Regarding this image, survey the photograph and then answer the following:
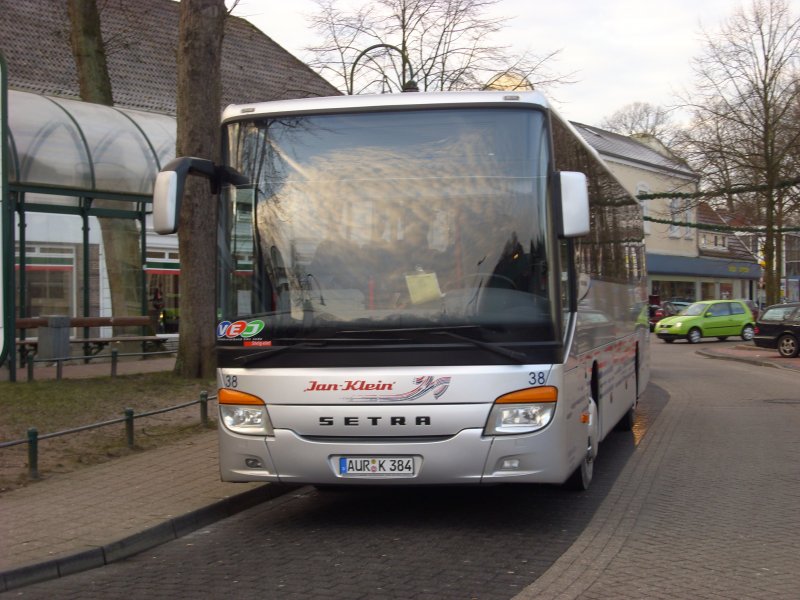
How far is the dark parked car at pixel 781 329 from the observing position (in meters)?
28.2

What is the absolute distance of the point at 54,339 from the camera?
17844 mm

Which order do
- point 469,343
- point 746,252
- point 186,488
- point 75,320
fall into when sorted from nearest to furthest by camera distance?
point 469,343 → point 186,488 → point 75,320 → point 746,252

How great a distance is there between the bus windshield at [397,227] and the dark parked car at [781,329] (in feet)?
77.4

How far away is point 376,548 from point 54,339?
503 inches

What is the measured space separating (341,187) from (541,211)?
1374 millimetres

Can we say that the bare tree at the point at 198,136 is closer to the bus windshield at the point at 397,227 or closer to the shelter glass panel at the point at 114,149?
the shelter glass panel at the point at 114,149

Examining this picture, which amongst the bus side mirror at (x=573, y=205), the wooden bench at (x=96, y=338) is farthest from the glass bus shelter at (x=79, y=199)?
the bus side mirror at (x=573, y=205)

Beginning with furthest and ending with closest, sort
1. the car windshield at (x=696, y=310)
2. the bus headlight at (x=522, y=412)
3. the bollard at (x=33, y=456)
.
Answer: the car windshield at (x=696, y=310), the bollard at (x=33, y=456), the bus headlight at (x=522, y=412)

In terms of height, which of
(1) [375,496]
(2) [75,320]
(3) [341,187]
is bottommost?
(1) [375,496]

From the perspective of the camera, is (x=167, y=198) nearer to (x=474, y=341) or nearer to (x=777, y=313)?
(x=474, y=341)

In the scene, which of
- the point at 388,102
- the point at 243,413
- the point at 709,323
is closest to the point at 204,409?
the point at 243,413

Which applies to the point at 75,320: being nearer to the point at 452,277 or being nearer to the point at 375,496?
the point at 375,496

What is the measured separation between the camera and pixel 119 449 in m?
10.3

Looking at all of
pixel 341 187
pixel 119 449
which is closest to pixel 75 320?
pixel 119 449
